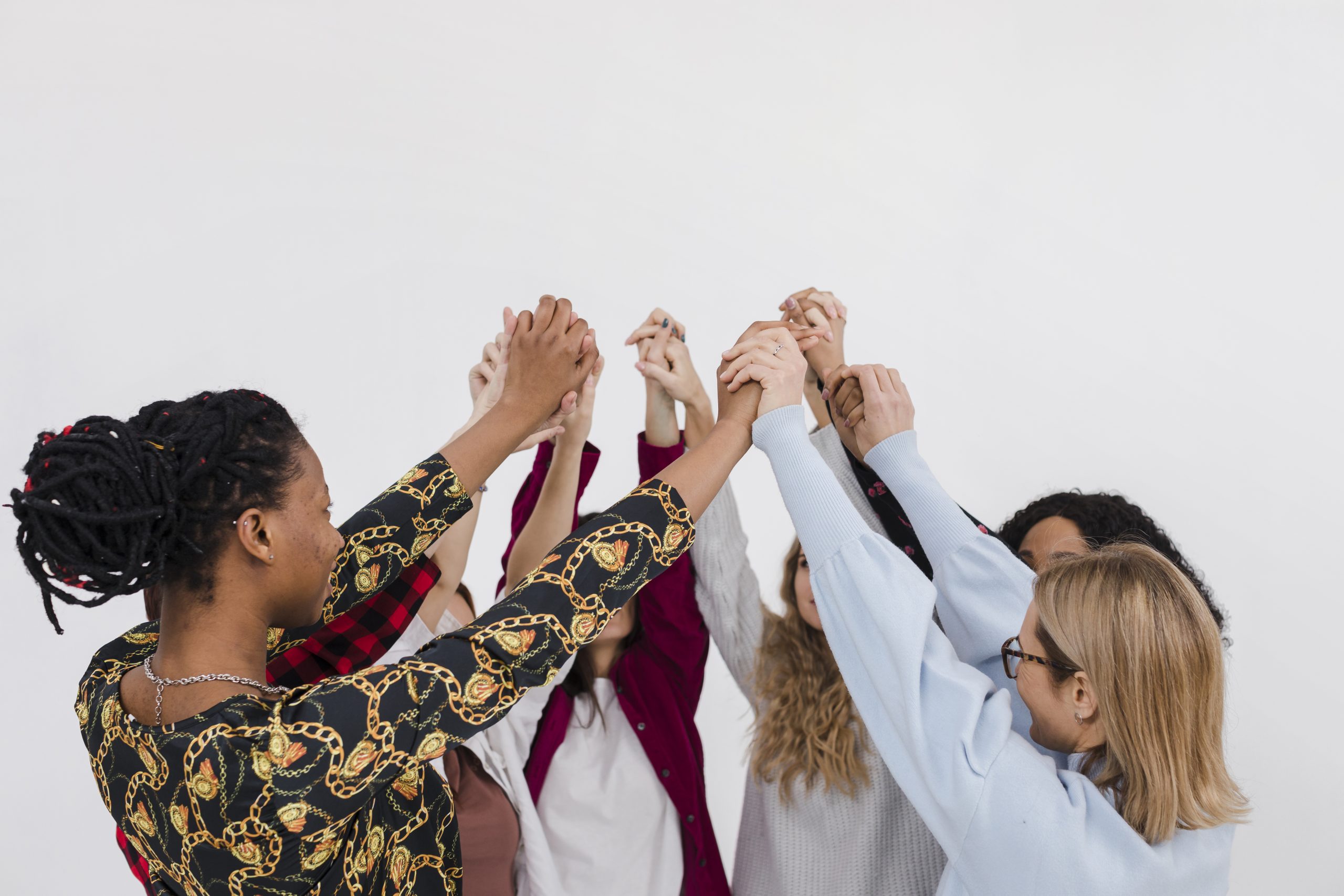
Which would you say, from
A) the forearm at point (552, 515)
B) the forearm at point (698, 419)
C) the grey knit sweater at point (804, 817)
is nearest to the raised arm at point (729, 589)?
the grey knit sweater at point (804, 817)

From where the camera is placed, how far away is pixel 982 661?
135cm

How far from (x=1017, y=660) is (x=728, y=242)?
181 cm

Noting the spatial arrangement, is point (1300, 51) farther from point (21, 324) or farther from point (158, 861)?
point (21, 324)

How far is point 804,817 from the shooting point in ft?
5.56

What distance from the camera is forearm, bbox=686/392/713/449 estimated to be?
1.73 metres

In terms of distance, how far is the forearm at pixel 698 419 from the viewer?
5.68 feet

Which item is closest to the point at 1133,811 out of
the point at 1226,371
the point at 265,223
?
the point at 1226,371

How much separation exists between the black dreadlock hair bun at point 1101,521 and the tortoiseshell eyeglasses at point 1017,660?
0.64 m

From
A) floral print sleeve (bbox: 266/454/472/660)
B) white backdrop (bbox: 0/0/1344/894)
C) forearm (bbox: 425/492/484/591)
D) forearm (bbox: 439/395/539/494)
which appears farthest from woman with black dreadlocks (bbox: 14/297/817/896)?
white backdrop (bbox: 0/0/1344/894)

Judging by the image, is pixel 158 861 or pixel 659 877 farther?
pixel 659 877

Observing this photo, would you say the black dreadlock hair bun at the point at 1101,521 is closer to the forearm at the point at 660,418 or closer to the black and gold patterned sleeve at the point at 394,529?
the forearm at the point at 660,418

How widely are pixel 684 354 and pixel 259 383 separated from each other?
5.04 ft

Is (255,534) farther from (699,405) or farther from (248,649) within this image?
(699,405)

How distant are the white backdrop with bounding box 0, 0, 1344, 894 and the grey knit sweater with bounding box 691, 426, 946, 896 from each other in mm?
1063
